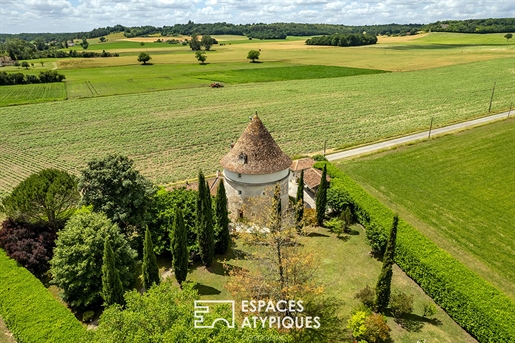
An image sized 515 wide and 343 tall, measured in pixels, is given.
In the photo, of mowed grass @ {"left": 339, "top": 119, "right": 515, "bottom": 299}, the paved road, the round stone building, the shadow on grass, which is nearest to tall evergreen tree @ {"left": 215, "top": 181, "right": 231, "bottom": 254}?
the round stone building

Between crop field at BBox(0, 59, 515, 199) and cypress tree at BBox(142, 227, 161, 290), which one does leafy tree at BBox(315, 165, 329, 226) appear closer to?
cypress tree at BBox(142, 227, 161, 290)

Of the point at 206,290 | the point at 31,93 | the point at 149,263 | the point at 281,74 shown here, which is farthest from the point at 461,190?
the point at 31,93

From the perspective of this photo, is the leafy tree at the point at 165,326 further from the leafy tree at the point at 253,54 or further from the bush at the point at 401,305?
the leafy tree at the point at 253,54

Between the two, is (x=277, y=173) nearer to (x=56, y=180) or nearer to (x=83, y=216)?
(x=83, y=216)

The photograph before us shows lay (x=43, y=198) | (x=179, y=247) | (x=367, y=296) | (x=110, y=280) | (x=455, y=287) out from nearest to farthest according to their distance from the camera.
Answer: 1. (x=110, y=280)
2. (x=455, y=287)
3. (x=367, y=296)
4. (x=179, y=247)
5. (x=43, y=198)

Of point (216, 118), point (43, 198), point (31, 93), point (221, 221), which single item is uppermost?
point (43, 198)

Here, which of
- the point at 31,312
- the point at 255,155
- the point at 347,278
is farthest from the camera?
the point at 255,155

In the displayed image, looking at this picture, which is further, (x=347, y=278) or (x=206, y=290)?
(x=347, y=278)

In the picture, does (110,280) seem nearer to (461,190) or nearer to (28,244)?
(28,244)
